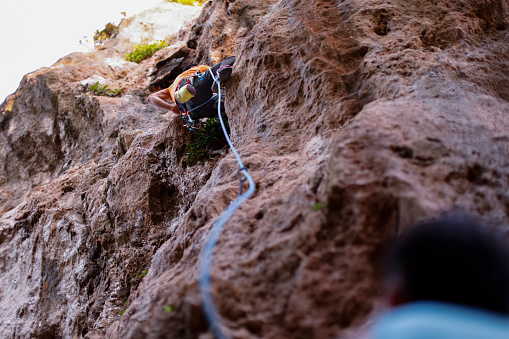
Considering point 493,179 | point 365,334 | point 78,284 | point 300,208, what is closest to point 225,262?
→ point 300,208

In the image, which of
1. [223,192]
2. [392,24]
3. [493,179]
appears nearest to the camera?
[493,179]

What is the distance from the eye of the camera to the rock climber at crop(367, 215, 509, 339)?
4.30 feet

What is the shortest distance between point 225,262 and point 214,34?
663 cm

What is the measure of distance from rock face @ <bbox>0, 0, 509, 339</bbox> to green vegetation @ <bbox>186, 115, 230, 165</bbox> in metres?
0.18

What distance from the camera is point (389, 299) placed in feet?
5.42

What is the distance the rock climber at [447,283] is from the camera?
1.31 meters

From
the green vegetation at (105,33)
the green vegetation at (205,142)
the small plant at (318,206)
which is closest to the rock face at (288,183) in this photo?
the small plant at (318,206)

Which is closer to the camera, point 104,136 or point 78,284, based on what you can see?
point 78,284

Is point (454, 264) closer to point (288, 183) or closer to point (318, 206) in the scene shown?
point (318, 206)

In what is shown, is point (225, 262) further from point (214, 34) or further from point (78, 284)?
point (214, 34)

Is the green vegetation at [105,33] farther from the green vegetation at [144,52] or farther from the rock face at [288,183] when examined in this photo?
the rock face at [288,183]

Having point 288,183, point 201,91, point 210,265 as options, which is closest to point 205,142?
point 201,91

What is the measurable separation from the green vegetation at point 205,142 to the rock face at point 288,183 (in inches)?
7.1

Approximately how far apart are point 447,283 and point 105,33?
50.1ft
